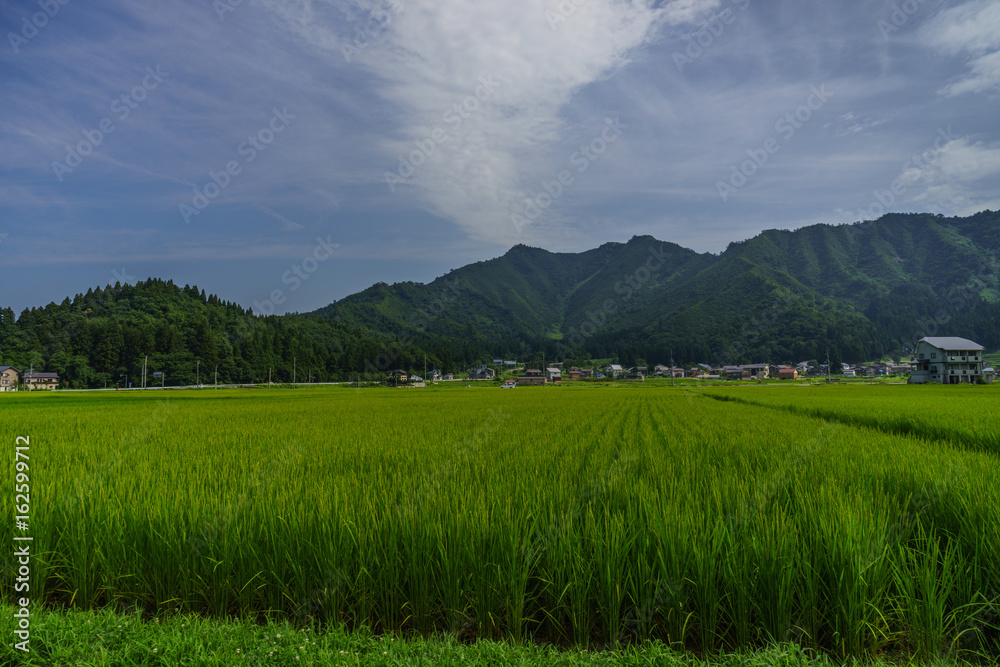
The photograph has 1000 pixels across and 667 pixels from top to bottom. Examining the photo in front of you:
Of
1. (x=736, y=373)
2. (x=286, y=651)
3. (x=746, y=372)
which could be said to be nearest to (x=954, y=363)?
(x=746, y=372)

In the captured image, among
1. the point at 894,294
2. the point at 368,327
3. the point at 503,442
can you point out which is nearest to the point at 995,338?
the point at 894,294

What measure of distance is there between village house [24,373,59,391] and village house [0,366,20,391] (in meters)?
1.46

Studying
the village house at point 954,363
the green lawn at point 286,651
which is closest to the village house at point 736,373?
the village house at point 954,363

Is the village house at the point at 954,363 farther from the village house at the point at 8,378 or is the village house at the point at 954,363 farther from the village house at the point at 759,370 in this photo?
the village house at the point at 8,378

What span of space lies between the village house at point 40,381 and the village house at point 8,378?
1.46 meters

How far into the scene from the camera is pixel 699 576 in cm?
300

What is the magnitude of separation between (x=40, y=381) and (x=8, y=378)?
5.70 meters

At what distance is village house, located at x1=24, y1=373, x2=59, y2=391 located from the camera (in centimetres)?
7694

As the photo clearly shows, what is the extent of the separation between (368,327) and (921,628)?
7215 inches

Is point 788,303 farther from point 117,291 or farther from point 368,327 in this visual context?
point 117,291

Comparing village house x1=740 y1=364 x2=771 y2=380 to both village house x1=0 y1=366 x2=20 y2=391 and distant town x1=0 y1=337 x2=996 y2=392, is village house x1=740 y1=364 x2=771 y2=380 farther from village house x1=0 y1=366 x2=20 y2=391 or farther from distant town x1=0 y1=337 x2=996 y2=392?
village house x1=0 y1=366 x2=20 y2=391

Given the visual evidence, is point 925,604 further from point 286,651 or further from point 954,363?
point 954,363

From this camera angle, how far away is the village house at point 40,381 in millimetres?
76938

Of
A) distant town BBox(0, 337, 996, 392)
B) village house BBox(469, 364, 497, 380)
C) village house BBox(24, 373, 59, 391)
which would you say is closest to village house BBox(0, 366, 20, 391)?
distant town BBox(0, 337, 996, 392)
